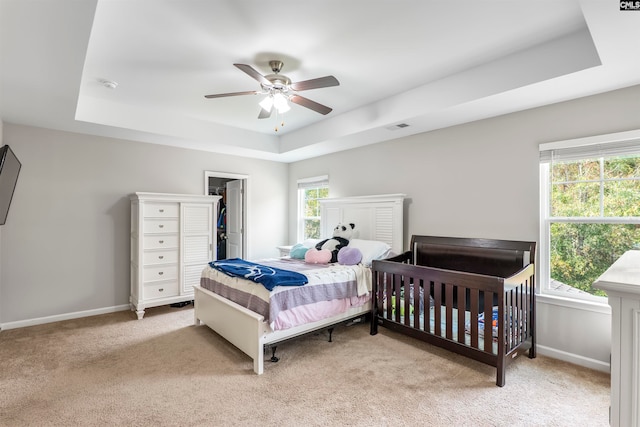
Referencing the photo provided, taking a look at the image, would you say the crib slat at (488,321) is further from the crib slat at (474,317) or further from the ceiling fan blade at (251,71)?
the ceiling fan blade at (251,71)

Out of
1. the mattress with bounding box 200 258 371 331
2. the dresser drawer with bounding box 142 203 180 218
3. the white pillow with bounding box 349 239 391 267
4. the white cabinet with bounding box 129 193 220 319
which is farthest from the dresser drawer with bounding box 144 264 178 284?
the white pillow with bounding box 349 239 391 267

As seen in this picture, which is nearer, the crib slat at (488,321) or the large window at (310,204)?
the crib slat at (488,321)

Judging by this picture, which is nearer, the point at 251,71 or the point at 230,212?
the point at 251,71

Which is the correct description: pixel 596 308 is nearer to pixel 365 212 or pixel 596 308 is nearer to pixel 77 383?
pixel 365 212

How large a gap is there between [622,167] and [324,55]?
2.63 metres

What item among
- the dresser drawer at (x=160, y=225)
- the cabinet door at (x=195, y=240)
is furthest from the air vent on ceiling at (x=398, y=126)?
the dresser drawer at (x=160, y=225)

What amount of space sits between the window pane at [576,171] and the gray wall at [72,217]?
4.56 metres

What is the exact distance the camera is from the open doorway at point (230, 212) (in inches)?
211

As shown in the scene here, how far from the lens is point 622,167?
102 inches

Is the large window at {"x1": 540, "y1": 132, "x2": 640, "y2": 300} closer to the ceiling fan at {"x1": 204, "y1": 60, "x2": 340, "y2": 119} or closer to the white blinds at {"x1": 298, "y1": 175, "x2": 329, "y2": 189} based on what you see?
the ceiling fan at {"x1": 204, "y1": 60, "x2": 340, "y2": 119}

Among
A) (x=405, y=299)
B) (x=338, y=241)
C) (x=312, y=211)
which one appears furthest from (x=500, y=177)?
(x=312, y=211)

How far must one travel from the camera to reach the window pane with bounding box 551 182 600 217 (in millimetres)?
2719

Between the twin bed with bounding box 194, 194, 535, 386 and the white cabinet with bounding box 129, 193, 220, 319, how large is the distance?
2.44 ft

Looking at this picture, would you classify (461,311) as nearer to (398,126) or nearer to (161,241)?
(398,126)
